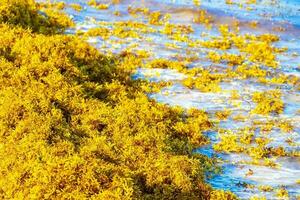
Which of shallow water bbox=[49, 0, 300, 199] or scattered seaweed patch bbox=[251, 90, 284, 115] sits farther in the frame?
scattered seaweed patch bbox=[251, 90, 284, 115]

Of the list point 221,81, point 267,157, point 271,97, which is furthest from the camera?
point 221,81

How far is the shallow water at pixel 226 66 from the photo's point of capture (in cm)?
1150

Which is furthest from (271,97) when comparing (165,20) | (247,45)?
(165,20)

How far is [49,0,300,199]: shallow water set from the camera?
11.5m

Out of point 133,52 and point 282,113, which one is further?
point 133,52

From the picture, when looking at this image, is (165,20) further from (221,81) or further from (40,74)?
(40,74)

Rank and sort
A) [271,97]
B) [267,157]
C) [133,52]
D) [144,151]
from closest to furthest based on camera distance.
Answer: [144,151] < [267,157] < [271,97] < [133,52]

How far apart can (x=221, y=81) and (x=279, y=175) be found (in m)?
6.12

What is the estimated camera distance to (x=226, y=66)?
61.3ft

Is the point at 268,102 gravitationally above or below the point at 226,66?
below

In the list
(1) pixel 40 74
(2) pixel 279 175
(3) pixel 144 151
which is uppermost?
(1) pixel 40 74

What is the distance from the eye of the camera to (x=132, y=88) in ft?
50.6

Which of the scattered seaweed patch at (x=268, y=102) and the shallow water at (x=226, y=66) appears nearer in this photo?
the shallow water at (x=226, y=66)

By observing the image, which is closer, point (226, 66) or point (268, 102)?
point (268, 102)
